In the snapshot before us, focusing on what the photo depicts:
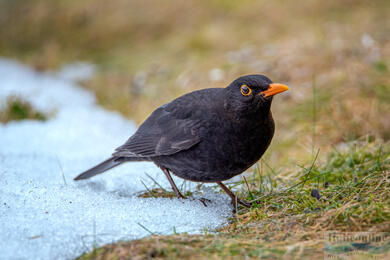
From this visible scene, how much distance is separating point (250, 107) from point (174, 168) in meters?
0.90

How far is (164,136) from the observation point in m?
3.73

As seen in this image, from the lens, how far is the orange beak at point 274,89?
10.1ft

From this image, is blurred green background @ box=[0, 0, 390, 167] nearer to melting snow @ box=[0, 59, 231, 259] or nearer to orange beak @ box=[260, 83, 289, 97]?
melting snow @ box=[0, 59, 231, 259]

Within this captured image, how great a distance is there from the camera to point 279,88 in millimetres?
3082

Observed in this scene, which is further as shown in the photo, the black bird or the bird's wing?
the bird's wing

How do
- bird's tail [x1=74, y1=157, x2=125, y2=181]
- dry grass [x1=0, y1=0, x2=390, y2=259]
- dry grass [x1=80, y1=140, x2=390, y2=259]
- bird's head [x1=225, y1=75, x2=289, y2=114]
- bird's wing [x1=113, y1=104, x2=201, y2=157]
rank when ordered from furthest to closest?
bird's tail [x1=74, y1=157, x2=125, y2=181]
bird's wing [x1=113, y1=104, x2=201, y2=157]
bird's head [x1=225, y1=75, x2=289, y2=114]
dry grass [x1=0, y1=0, x2=390, y2=259]
dry grass [x1=80, y1=140, x2=390, y2=259]

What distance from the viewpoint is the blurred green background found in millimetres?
5152

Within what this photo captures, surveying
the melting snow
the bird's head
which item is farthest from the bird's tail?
the bird's head

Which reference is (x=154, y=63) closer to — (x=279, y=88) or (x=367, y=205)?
(x=279, y=88)

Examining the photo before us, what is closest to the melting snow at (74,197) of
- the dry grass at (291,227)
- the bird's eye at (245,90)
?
the dry grass at (291,227)

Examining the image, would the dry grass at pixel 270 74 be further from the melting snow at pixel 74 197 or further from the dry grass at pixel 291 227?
the melting snow at pixel 74 197

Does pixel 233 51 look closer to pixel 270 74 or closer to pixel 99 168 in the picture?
pixel 270 74

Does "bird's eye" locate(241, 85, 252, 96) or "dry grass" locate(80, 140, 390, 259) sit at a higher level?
"bird's eye" locate(241, 85, 252, 96)

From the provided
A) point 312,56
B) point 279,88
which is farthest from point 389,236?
point 312,56
